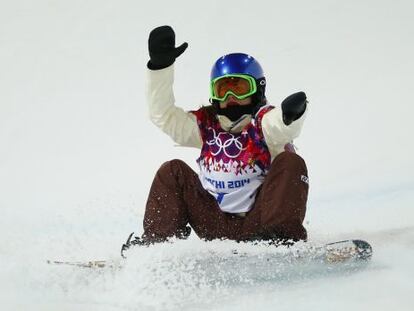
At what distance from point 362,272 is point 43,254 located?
A: 1.07m

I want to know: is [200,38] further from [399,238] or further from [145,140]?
[399,238]

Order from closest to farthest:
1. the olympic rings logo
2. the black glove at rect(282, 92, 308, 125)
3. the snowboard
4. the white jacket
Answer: the snowboard, the black glove at rect(282, 92, 308, 125), the white jacket, the olympic rings logo

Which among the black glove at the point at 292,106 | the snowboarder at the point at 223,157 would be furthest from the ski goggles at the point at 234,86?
the black glove at the point at 292,106

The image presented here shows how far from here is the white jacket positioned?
2.31 metres

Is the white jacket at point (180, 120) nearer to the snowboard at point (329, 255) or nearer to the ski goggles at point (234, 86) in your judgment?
the ski goggles at point (234, 86)

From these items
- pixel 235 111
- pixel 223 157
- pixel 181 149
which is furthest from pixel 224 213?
pixel 181 149

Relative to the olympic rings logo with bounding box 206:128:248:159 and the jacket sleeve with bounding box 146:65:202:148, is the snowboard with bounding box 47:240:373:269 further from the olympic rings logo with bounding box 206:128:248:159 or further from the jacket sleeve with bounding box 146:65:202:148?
the jacket sleeve with bounding box 146:65:202:148

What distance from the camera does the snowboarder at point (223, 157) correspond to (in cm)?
232

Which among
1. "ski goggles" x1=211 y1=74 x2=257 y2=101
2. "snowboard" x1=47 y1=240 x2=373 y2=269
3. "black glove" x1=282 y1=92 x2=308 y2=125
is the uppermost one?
"ski goggles" x1=211 y1=74 x2=257 y2=101

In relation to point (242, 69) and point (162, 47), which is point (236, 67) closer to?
point (242, 69)

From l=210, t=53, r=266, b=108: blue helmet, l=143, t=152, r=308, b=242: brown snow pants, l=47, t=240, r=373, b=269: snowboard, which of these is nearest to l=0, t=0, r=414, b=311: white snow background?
l=47, t=240, r=373, b=269: snowboard

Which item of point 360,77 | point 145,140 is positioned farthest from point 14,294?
point 360,77

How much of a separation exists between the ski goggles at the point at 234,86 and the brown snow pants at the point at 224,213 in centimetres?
28

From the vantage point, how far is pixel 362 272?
6.49 feet
